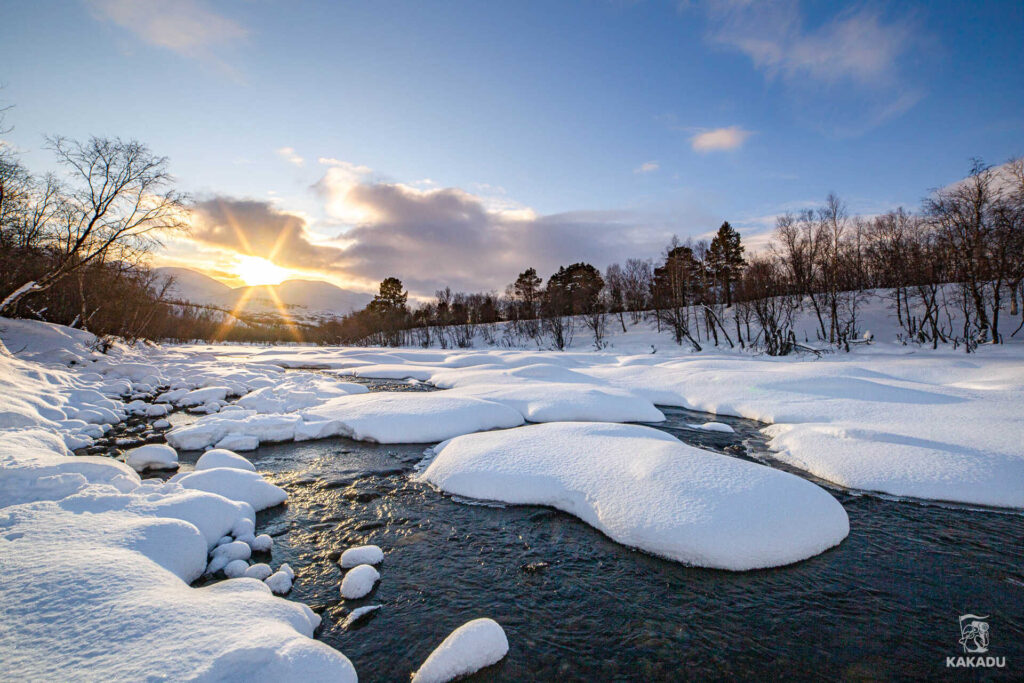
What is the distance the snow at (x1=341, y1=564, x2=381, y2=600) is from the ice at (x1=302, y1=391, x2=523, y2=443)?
14.4 feet

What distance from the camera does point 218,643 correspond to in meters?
2.21

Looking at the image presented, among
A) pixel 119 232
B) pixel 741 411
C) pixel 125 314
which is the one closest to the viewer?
pixel 741 411

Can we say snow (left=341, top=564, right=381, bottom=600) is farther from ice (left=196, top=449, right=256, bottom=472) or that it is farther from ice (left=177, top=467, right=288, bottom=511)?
ice (left=196, top=449, right=256, bottom=472)

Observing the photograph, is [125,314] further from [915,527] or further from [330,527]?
[915,527]

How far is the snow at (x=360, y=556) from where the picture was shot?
372 centimetres

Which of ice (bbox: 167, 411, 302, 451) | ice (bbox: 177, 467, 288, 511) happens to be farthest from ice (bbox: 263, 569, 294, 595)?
ice (bbox: 167, 411, 302, 451)

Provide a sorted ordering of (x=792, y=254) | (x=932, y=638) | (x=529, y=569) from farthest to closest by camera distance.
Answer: (x=792, y=254), (x=529, y=569), (x=932, y=638)

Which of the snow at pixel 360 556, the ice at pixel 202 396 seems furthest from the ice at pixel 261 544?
the ice at pixel 202 396

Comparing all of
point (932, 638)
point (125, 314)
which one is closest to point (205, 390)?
point (932, 638)

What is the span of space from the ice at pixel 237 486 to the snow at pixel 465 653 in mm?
3386

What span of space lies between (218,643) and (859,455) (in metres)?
8.30

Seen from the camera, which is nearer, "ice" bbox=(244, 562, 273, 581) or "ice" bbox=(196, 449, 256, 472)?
"ice" bbox=(244, 562, 273, 581)

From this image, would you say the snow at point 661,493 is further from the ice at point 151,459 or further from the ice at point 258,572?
the ice at point 151,459

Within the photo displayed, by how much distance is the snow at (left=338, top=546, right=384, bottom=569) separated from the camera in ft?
12.2
